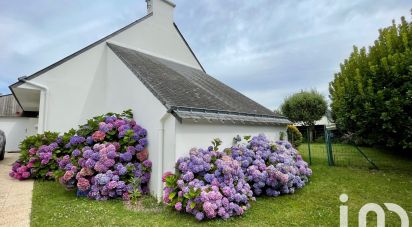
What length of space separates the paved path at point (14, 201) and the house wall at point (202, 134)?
3.73 m

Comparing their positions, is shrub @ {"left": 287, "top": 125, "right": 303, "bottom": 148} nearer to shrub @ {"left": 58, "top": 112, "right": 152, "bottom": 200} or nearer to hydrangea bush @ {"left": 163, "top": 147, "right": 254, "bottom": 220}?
hydrangea bush @ {"left": 163, "top": 147, "right": 254, "bottom": 220}

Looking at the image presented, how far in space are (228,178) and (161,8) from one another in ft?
41.4

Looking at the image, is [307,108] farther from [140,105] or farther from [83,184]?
[83,184]

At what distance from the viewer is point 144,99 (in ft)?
26.4

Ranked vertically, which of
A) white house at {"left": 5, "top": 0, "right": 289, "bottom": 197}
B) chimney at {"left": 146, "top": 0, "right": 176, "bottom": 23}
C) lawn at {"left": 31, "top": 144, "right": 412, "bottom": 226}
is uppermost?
chimney at {"left": 146, "top": 0, "right": 176, "bottom": 23}

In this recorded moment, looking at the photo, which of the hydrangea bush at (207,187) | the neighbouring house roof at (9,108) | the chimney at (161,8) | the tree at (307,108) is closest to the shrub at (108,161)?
the hydrangea bush at (207,187)

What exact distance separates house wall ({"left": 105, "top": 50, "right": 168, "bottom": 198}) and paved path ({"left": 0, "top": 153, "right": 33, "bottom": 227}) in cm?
313

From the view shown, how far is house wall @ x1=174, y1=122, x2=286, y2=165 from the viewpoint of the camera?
6867mm

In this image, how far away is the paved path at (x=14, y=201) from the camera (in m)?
5.35

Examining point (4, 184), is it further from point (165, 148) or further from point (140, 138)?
point (165, 148)

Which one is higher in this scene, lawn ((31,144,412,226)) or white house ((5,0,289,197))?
white house ((5,0,289,197))

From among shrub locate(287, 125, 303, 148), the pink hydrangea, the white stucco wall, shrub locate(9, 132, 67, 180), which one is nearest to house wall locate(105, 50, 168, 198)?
the pink hydrangea

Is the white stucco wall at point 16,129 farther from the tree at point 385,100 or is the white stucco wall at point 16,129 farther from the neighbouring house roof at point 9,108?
the tree at point 385,100
